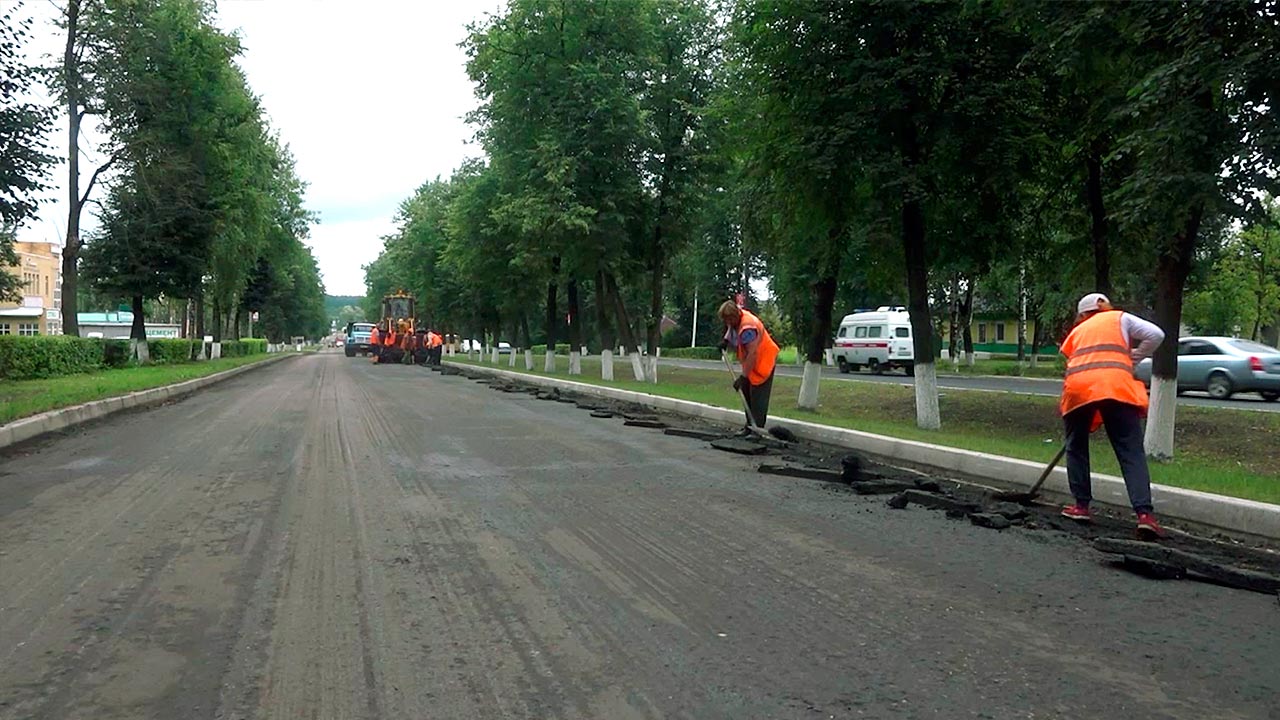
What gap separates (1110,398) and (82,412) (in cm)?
1508

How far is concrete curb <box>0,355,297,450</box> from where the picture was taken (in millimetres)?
12219

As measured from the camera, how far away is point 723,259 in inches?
2699

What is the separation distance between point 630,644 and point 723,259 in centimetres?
6512

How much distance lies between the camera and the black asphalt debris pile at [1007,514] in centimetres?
559

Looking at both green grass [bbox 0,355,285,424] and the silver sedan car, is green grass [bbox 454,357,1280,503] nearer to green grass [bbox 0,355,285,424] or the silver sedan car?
the silver sedan car

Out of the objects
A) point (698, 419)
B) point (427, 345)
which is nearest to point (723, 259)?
point (427, 345)

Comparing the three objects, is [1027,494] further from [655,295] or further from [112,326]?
[112,326]

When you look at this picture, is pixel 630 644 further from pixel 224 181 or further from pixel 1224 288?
pixel 1224 288

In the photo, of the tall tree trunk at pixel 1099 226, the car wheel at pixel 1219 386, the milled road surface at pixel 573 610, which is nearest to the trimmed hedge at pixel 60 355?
the milled road surface at pixel 573 610

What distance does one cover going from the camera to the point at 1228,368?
21047mm

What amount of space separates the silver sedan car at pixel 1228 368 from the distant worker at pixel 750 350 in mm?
13954

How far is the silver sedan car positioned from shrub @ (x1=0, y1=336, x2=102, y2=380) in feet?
90.7

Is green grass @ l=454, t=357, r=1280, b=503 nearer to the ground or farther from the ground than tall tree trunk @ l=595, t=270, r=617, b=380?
nearer to the ground

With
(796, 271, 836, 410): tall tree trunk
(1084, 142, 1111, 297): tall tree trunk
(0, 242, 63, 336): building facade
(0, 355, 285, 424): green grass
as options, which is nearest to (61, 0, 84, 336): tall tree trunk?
(0, 355, 285, 424): green grass
